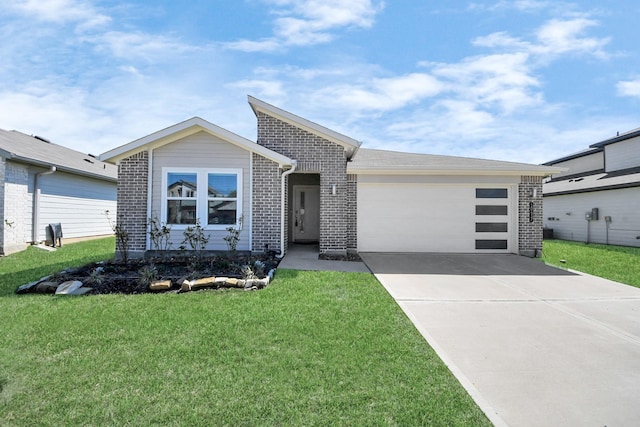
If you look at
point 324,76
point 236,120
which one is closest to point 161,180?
point 236,120

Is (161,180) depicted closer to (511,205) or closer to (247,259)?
(247,259)

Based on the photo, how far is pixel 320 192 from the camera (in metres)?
10.4

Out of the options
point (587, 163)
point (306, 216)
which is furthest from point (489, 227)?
point (587, 163)

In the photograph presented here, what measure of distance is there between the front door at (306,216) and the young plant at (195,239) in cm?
504

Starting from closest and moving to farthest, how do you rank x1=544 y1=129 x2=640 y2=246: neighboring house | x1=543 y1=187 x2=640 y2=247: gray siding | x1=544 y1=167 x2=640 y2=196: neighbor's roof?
x1=543 y1=187 x2=640 y2=247: gray siding, x1=544 y1=129 x2=640 y2=246: neighboring house, x1=544 y1=167 x2=640 y2=196: neighbor's roof

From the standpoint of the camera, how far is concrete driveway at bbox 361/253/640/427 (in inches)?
112

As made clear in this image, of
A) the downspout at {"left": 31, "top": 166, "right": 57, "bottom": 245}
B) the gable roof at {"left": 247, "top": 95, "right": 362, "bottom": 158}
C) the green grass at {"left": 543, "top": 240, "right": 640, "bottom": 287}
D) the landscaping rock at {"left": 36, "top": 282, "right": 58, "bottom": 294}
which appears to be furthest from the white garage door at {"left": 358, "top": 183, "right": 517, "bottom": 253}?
the downspout at {"left": 31, "top": 166, "right": 57, "bottom": 245}

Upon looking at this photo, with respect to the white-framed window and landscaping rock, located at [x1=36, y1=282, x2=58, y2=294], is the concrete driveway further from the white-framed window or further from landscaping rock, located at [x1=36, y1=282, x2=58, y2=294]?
landscaping rock, located at [x1=36, y1=282, x2=58, y2=294]

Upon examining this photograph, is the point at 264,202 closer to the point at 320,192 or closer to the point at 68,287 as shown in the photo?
the point at 320,192

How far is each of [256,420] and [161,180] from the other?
813cm

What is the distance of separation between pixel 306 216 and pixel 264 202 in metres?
4.61

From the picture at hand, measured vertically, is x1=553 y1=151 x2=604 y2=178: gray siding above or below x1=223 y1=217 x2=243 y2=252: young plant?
above

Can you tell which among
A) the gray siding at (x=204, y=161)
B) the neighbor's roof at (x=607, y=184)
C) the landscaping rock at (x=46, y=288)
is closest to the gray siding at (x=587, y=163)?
the neighbor's roof at (x=607, y=184)

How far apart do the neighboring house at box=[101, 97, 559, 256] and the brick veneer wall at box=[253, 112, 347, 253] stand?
1.2 inches
